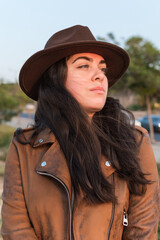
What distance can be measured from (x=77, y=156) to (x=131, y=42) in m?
12.7

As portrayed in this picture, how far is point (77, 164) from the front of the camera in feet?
5.40

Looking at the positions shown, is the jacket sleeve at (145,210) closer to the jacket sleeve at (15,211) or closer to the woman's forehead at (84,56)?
the jacket sleeve at (15,211)

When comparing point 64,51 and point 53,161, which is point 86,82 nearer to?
point 64,51

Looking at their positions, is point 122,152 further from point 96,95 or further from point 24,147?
point 24,147

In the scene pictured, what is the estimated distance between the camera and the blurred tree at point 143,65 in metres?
13.0

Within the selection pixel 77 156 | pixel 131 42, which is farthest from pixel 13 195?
pixel 131 42

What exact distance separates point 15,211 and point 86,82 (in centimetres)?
86

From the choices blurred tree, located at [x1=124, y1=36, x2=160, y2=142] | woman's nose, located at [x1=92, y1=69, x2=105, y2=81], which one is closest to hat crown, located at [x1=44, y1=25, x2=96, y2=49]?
woman's nose, located at [x1=92, y1=69, x2=105, y2=81]

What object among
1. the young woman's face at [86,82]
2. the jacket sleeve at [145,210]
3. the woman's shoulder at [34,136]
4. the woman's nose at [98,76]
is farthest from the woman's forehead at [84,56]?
the jacket sleeve at [145,210]

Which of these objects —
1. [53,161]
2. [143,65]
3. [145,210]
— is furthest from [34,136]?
[143,65]

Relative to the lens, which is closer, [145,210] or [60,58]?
[145,210]

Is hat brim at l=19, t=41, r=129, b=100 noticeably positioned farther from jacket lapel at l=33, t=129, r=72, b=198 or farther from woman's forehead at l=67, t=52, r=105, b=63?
jacket lapel at l=33, t=129, r=72, b=198

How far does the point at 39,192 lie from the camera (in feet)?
5.28

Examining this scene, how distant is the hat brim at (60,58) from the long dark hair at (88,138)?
0.06 meters
